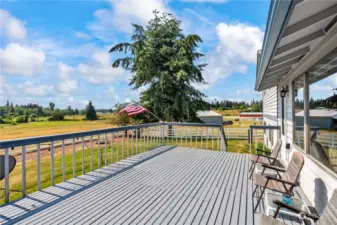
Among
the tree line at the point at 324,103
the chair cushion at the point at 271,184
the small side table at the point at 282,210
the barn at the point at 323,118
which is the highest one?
the tree line at the point at 324,103

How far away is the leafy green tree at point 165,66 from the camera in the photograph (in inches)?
559

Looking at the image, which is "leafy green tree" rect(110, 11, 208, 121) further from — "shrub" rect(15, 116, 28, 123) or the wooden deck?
"shrub" rect(15, 116, 28, 123)

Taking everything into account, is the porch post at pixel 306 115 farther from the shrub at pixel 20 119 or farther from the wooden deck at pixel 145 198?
the shrub at pixel 20 119

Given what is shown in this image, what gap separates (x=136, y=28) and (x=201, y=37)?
181 inches

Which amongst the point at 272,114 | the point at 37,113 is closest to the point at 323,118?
the point at 272,114

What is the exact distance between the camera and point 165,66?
49.1ft

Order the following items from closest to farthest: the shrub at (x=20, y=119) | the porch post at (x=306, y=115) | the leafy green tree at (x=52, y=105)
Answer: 1. the porch post at (x=306, y=115)
2. the shrub at (x=20, y=119)
3. the leafy green tree at (x=52, y=105)

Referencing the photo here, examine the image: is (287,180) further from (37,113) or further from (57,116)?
(57,116)

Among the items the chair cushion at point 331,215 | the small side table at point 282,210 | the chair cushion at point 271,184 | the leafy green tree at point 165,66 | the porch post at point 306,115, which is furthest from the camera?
the leafy green tree at point 165,66

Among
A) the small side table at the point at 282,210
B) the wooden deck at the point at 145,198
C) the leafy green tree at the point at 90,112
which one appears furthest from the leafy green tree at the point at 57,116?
the small side table at the point at 282,210

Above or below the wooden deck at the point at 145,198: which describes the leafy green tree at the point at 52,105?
above

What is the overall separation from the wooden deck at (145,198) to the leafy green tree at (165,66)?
951 cm

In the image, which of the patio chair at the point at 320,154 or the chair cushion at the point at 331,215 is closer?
the chair cushion at the point at 331,215

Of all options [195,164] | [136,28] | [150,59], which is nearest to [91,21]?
[136,28]
